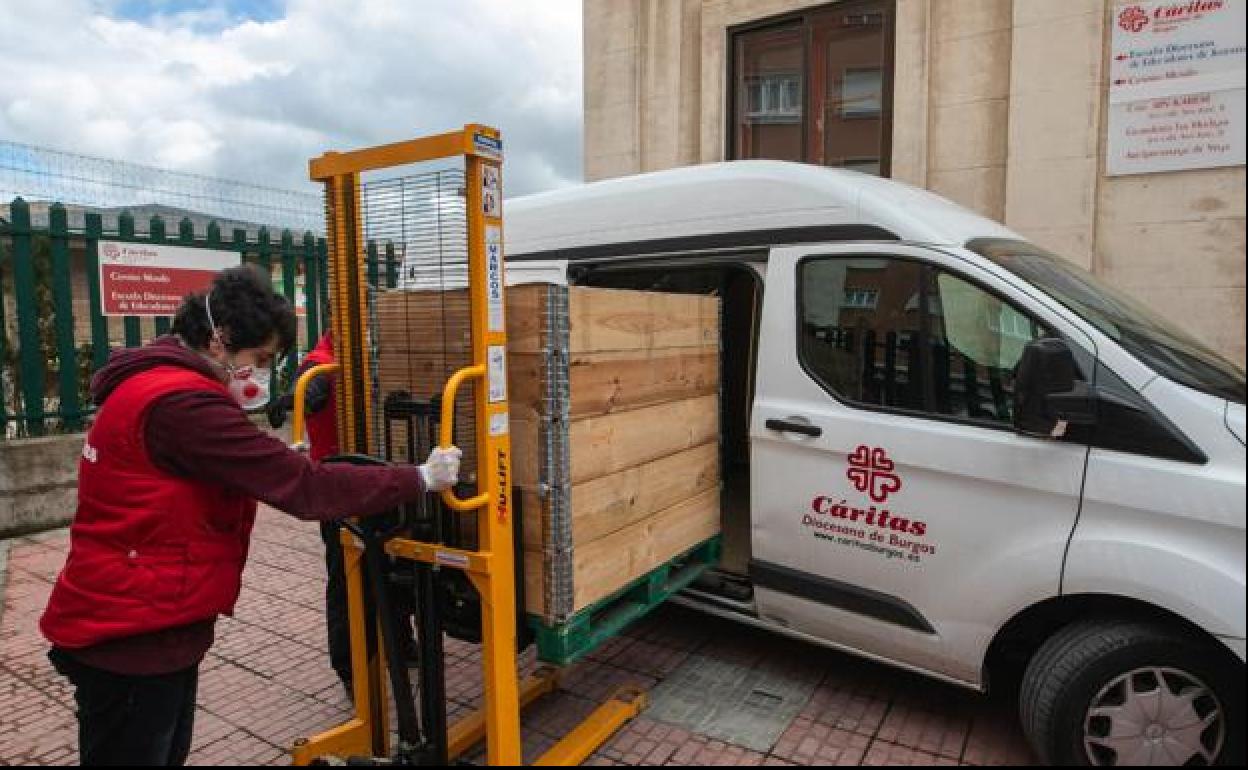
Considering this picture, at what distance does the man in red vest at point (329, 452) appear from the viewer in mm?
3387

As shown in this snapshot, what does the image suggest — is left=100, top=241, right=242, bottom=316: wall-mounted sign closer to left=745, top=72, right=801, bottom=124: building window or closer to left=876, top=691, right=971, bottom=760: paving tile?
left=745, top=72, right=801, bottom=124: building window

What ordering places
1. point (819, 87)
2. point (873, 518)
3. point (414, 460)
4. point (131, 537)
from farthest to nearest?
point (819, 87)
point (873, 518)
point (414, 460)
point (131, 537)

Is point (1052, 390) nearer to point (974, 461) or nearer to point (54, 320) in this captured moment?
point (974, 461)

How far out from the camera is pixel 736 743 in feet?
10.8

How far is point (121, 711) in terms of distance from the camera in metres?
2.22

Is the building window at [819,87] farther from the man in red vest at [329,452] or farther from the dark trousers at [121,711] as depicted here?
the dark trousers at [121,711]

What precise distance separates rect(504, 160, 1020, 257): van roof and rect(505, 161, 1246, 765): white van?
0.04 feet

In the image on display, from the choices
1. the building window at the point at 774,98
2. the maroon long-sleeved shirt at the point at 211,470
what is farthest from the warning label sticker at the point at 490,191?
the building window at the point at 774,98

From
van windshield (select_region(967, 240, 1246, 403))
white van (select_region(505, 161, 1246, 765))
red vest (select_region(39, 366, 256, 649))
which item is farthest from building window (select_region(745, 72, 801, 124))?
red vest (select_region(39, 366, 256, 649))

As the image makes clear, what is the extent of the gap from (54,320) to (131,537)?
5229mm

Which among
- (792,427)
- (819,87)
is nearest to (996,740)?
(792,427)

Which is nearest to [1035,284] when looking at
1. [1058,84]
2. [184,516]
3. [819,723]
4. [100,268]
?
[819,723]

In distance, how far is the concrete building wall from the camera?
5.63m

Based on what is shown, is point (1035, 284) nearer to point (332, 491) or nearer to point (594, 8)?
point (332, 491)
